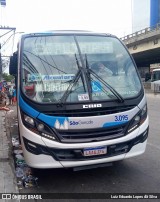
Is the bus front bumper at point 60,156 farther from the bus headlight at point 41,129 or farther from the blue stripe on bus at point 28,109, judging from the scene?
the blue stripe on bus at point 28,109

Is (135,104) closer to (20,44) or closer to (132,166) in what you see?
(132,166)

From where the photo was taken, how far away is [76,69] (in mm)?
5234

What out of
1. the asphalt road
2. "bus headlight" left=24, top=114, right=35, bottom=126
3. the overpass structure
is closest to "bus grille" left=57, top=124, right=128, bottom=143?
"bus headlight" left=24, top=114, right=35, bottom=126

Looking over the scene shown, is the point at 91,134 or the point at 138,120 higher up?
the point at 138,120

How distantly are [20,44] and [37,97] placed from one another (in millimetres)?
1171

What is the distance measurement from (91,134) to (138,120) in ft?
2.79

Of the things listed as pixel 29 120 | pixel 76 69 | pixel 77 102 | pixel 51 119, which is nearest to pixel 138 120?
pixel 77 102

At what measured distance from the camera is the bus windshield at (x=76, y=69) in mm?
4973

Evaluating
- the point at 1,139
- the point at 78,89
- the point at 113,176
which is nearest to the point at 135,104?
the point at 78,89

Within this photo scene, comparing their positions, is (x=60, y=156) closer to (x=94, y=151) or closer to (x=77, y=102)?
(x=94, y=151)

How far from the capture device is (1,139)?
8.46 m

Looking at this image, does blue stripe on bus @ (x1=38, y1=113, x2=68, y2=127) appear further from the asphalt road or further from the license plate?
the asphalt road

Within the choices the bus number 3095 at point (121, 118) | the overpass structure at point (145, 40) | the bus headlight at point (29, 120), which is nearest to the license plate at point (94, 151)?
the bus number 3095 at point (121, 118)

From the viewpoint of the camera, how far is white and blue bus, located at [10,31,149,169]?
4691mm
